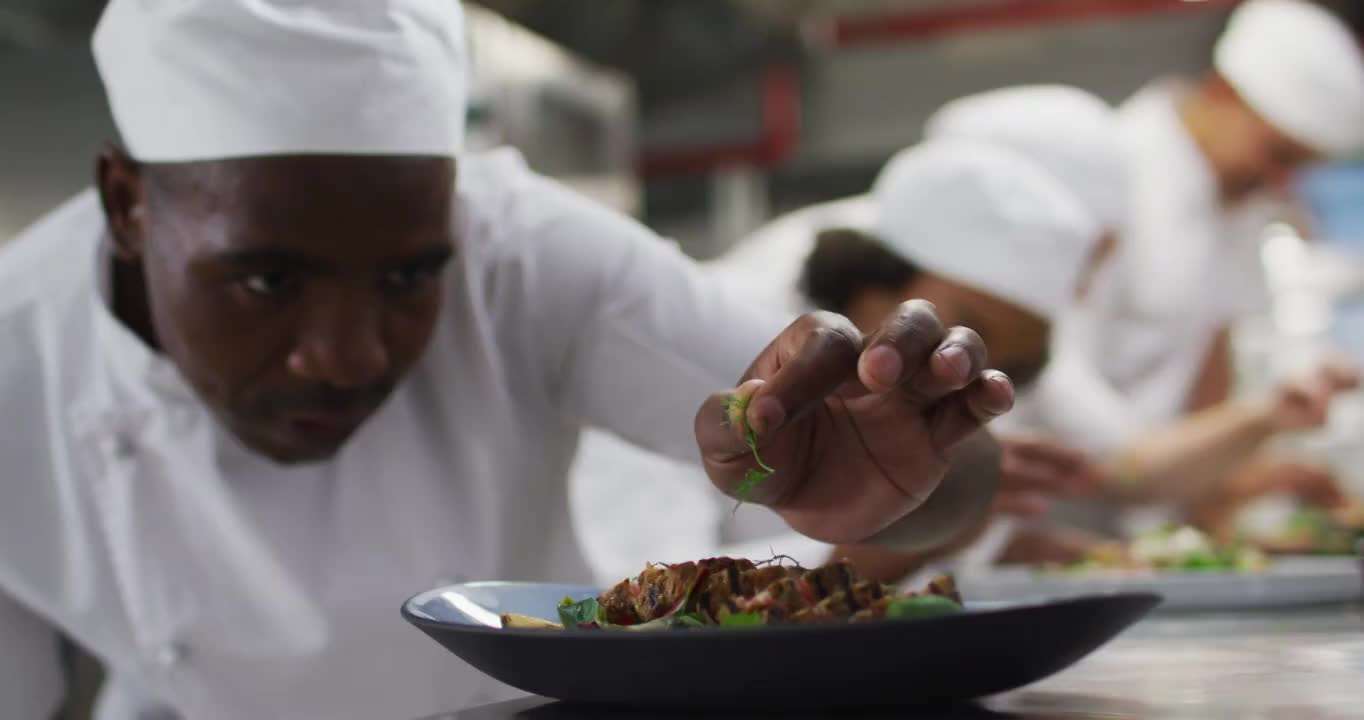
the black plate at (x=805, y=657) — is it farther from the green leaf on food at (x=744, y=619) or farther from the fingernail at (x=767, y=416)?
the fingernail at (x=767, y=416)

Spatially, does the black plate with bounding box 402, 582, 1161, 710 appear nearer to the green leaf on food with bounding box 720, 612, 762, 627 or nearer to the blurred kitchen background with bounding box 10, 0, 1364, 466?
the green leaf on food with bounding box 720, 612, 762, 627

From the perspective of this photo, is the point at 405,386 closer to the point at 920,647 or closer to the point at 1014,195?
the point at 920,647

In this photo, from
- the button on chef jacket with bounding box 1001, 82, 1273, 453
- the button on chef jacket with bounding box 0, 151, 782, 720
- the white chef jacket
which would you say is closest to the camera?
the button on chef jacket with bounding box 0, 151, 782, 720

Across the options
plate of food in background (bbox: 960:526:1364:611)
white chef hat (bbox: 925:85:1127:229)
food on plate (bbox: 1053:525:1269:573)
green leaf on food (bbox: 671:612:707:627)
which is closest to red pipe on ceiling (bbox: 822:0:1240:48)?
white chef hat (bbox: 925:85:1127:229)

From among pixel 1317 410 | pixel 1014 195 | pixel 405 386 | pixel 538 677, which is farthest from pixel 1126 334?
pixel 538 677

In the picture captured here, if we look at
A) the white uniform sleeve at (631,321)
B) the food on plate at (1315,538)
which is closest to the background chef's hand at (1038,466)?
the white uniform sleeve at (631,321)

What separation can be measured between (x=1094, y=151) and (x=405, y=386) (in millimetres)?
1992

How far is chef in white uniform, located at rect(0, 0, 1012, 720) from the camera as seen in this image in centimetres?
124

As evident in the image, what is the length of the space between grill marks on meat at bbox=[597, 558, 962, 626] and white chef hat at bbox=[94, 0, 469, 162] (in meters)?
0.60

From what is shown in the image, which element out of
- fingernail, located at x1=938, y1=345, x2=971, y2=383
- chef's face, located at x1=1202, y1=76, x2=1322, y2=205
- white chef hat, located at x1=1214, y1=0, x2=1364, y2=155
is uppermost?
white chef hat, located at x1=1214, y1=0, x2=1364, y2=155

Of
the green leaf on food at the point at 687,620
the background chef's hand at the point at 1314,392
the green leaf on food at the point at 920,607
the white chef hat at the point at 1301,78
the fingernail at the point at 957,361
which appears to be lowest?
the green leaf on food at the point at 687,620

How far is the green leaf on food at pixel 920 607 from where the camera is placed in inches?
28.3

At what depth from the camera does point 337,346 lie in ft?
3.97

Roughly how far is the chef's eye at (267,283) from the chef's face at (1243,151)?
2.93 m
